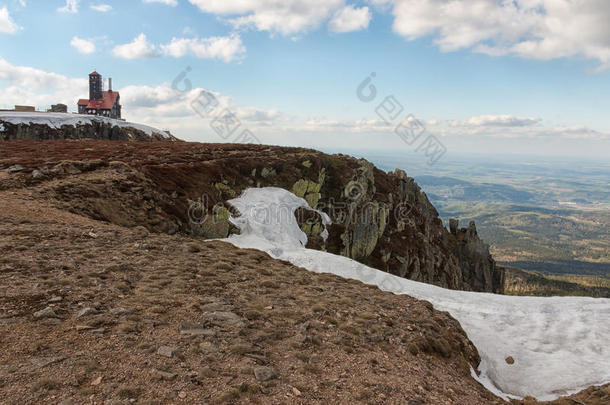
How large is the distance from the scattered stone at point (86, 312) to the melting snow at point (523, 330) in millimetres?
15253

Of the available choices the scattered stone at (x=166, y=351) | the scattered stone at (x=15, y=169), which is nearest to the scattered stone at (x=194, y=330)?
the scattered stone at (x=166, y=351)

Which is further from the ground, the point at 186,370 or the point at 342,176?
the point at 342,176

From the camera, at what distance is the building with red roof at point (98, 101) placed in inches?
5123

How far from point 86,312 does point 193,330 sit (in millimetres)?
3419

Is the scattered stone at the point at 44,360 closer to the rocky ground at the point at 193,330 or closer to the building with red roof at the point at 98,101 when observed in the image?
the rocky ground at the point at 193,330

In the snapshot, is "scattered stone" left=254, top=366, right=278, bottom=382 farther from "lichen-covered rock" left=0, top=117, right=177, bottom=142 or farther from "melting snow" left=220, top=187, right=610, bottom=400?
"lichen-covered rock" left=0, top=117, right=177, bottom=142

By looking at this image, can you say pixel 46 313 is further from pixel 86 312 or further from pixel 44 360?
pixel 44 360

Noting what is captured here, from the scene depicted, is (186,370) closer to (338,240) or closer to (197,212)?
(197,212)

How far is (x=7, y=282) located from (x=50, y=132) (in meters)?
98.2

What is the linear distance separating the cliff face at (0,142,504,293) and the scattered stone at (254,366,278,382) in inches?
753

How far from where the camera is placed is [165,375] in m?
8.05

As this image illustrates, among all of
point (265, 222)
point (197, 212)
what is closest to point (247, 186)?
point (265, 222)

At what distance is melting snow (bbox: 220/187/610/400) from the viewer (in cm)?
1438

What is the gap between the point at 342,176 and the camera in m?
57.8
